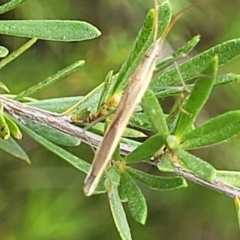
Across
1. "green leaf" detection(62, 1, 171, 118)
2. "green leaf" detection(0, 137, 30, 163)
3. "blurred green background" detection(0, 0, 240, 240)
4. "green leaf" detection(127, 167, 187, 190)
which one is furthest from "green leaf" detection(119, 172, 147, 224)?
"blurred green background" detection(0, 0, 240, 240)

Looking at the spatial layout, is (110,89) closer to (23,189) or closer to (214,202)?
(23,189)

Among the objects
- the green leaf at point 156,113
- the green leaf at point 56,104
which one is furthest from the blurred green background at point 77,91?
the green leaf at point 156,113

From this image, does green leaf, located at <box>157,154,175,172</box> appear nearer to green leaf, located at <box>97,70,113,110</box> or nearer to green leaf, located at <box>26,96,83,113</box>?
green leaf, located at <box>97,70,113,110</box>

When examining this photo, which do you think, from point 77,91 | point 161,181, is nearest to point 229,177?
point 161,181

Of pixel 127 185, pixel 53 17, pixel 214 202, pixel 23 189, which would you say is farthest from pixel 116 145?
pixel 214 202

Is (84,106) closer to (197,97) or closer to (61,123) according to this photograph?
(61,123)

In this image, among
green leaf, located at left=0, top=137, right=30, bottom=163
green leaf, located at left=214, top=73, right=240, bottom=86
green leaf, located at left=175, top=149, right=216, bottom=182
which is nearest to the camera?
green leaf, located at left=175, top=149, right=216, bottom=182
